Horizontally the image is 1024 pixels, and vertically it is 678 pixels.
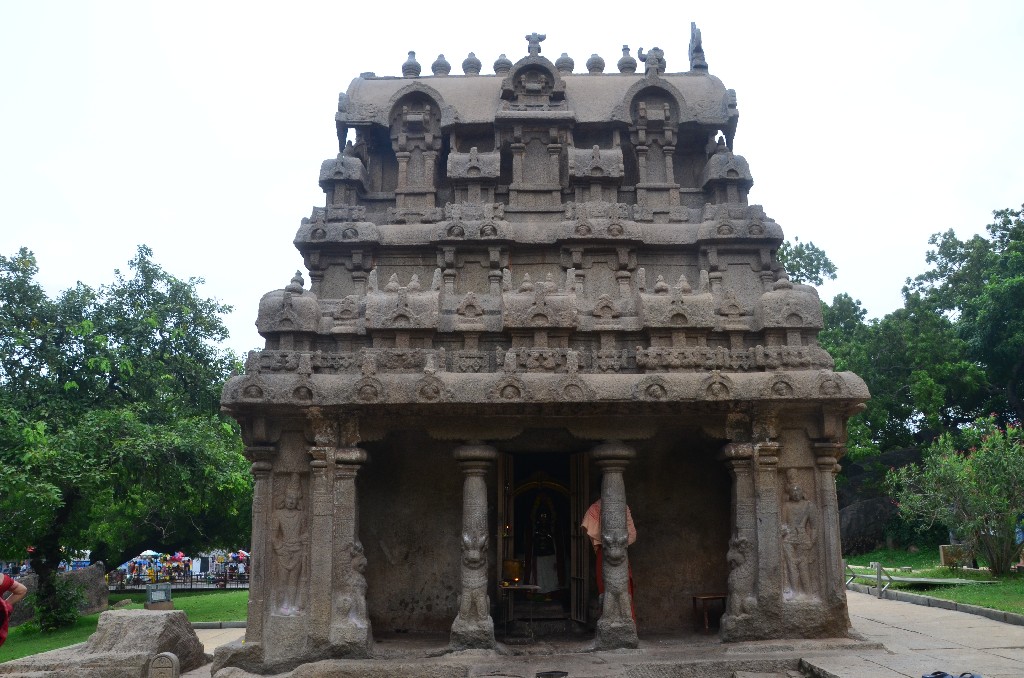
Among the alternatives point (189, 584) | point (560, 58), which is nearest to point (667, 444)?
point (560, 58)

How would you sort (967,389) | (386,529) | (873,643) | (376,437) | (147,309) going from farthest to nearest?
(967,389)
(147,309)
(386,529)
(376,437)
(873,643)

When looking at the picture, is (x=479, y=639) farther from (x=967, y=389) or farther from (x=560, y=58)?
(x=967, y=389)

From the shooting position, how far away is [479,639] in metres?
10.5

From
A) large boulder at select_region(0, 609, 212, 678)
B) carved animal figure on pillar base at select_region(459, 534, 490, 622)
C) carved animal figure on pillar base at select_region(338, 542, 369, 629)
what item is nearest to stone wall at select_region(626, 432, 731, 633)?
carved animal figure on pillar base at select_region(459, 534, 490, 622)

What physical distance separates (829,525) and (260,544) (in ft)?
25.9

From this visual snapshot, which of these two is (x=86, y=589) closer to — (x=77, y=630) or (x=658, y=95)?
(x=77, y=630)

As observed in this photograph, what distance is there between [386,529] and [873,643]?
7144mm

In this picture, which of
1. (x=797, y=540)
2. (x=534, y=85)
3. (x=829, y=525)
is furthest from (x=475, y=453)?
(x=534, y=85)

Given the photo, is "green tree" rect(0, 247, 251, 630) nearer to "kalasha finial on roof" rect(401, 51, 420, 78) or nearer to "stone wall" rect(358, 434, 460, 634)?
"stone wall" rect(358, 434, 460, 634)

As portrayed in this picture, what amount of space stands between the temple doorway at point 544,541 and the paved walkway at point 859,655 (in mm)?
1180

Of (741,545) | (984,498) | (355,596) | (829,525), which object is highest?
(984,498)

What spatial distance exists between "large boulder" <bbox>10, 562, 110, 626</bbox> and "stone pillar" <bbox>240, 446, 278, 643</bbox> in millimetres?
14545

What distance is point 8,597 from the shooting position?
314 inches

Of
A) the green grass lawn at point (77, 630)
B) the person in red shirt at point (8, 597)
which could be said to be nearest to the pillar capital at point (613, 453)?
the person in red shirt at point (8, 597)
